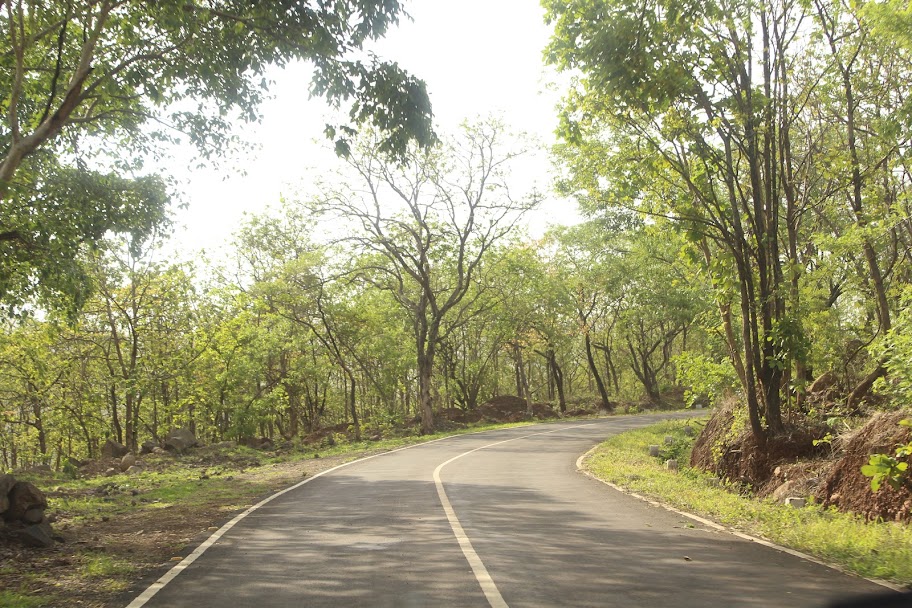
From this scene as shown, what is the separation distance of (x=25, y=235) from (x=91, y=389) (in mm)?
23273

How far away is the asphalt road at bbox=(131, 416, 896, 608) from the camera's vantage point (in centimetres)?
591

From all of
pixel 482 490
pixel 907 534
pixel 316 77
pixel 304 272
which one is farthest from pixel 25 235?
pixel 304 272

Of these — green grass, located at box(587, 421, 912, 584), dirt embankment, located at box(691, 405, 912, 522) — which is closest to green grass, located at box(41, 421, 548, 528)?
green grass, located at box(587, 421, 912, 584)

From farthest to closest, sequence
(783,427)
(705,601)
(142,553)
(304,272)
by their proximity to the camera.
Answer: (304,272) → (783,427) → (142,553) → (705,601)

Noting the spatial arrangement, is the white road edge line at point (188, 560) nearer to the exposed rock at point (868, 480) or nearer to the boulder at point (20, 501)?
the boulder at point (20, 501)

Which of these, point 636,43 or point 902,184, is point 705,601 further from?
point 902,184

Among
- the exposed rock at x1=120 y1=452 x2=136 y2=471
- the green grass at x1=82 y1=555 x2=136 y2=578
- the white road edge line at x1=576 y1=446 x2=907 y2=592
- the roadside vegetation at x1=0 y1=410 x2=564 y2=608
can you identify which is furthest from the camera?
the exposed rock at x1=120 y1=452 x2=136 y2=471

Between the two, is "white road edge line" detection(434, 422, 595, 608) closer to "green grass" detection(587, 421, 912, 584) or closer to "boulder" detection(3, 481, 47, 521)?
"green grass" detection(587, 421, 912, 584)

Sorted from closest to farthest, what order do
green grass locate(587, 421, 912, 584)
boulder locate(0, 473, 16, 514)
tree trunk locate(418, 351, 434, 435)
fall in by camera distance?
green grass locate(587, 421, 912, 584) < boulder locate(0, 473, 16, 514) < tree trunk locate(418, 351, 434, 435)

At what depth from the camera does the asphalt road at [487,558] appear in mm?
5914

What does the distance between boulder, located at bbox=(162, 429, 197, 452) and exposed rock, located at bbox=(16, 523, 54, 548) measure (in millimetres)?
18622

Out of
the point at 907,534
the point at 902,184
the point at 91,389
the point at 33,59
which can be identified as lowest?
the point at 907,534

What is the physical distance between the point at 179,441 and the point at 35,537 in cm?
1931

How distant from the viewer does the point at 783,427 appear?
44.5 ft
